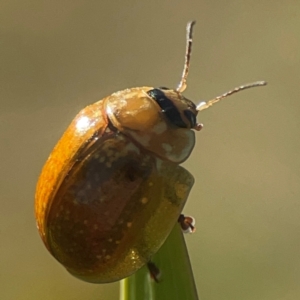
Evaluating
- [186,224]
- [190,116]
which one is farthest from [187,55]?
[186,224]

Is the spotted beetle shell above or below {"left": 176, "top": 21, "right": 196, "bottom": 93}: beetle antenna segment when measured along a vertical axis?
below

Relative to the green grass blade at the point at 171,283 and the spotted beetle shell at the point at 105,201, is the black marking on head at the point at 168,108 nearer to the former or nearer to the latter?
the spotted beetle shell at the point at 105,201

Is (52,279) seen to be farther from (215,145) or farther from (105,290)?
(215,145)

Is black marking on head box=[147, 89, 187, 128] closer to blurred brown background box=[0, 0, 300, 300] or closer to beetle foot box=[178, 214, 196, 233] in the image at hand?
beetle foot box=[178, 214, 196, 233]

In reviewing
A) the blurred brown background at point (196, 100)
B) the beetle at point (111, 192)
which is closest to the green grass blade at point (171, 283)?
the beetle at point (111, 192)

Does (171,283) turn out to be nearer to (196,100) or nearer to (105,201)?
(105,201)

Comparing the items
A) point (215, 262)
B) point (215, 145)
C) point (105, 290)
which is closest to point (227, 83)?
point (215, 145)

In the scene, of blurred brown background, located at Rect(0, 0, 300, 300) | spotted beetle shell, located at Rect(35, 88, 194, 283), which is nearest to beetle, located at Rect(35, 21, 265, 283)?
spotted beetle shell, located at Rect(35, 88, 194, 283)
